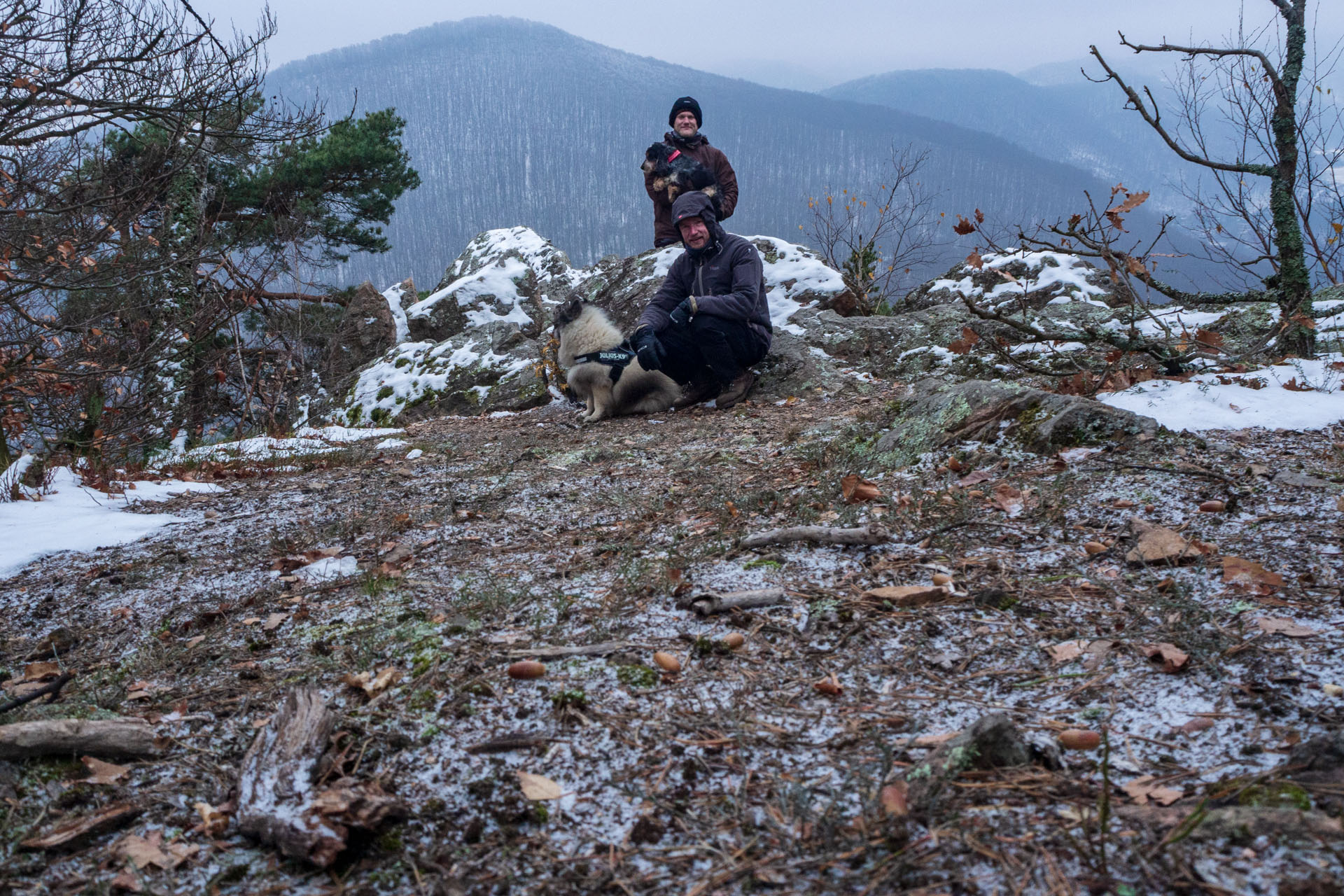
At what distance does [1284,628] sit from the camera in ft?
5.31

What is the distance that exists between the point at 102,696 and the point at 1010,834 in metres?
2.13

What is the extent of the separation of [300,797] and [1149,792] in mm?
1487

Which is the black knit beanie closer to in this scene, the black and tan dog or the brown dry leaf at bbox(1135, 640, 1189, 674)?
the black and tan dog

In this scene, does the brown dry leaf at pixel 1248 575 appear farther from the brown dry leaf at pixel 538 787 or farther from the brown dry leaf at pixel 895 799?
the brown dry leaf at pixel 538 787

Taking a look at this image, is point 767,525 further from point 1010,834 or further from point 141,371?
point 141,371

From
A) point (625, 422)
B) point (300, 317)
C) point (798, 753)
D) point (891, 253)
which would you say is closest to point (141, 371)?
point (300, 317)

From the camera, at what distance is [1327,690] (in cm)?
139

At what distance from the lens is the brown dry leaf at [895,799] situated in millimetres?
1171

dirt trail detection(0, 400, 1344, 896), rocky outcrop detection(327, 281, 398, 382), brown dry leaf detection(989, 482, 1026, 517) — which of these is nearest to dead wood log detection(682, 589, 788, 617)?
dirt trail detection(0, 400, 1344, 896)

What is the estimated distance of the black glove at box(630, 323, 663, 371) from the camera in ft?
20.5

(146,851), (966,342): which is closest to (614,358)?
(966,342)

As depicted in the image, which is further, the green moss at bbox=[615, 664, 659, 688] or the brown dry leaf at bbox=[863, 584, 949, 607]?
the brown dry leaf at bbox=[863, 584, 949, 607]

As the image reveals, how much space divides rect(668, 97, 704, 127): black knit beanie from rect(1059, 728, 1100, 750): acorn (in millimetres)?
7182

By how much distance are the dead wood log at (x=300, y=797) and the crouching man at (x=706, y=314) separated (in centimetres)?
500
